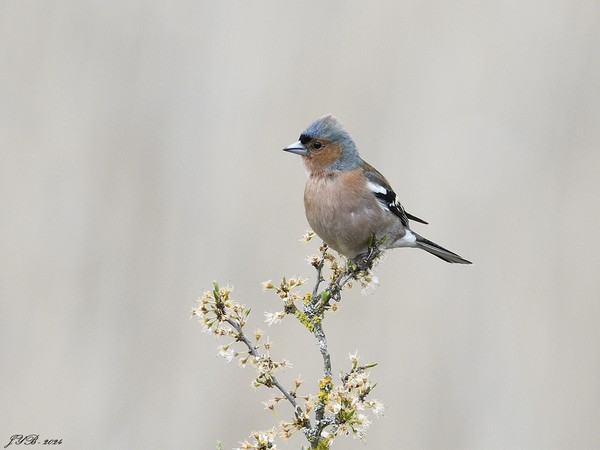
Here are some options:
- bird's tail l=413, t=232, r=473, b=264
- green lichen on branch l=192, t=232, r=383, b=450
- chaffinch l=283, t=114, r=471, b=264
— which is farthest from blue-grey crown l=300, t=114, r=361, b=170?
green lichen on branch l=192, t=232, r=383, b=450

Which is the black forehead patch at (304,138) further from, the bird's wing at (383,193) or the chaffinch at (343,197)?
the bird's wing at (383,193)

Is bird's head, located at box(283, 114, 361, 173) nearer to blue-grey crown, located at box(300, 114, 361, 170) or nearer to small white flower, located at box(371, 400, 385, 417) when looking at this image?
blue-grey crown, located at box(300, 114, 361, 170)

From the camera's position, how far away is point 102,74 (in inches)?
176

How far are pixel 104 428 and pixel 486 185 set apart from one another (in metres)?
2.66

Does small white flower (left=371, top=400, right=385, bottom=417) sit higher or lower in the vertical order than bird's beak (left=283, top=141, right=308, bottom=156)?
lower

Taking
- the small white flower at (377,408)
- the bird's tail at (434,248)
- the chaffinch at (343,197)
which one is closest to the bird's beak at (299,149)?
the chaffinch at (343,197)

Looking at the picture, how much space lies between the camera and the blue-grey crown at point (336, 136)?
3.04 metres

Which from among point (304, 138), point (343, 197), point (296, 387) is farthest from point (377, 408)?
point (304, 138)

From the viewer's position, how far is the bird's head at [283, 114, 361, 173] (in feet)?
10.2

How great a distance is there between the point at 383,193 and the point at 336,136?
32cm

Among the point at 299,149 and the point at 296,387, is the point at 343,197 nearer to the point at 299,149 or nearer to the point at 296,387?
the point at 299,149

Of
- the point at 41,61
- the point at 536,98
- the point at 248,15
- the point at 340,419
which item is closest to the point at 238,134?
the point at 248,15

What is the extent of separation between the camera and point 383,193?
3209 millimetres

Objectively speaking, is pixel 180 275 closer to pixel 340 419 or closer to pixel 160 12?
pixel 160 12
